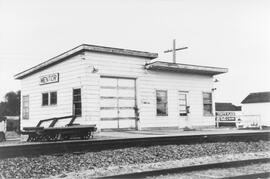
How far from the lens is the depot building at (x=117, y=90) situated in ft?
51.4

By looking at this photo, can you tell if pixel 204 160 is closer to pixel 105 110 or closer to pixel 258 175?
pixel 258 175

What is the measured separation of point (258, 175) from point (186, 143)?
4.75 meters

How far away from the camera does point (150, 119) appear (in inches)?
695

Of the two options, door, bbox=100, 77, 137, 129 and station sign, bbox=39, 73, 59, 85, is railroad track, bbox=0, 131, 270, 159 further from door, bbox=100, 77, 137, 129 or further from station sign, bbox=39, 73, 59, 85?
station sign, bbox=39, 73, 59, 85

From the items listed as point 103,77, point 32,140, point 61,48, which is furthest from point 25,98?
point 32,140

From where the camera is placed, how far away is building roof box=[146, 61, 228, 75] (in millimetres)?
17625

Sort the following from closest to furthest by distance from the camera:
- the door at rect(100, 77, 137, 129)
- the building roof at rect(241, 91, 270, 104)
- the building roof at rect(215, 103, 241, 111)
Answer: the door at rect(100, 77, 137, 129) < the building roof at rect(241, 91, 270, 104) < the building roof at rect(215, 103, 241, 111)

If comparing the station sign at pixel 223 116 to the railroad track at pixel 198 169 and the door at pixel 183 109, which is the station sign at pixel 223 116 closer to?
the door at pixel 183 109

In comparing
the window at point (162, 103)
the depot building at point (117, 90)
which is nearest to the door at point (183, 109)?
the depot building at point (117, 90)

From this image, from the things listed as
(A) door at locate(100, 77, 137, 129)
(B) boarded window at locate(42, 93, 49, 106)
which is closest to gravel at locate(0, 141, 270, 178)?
(A) door at locate(100, 77, 137, 129)

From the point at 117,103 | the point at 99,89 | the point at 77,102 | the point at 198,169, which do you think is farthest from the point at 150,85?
the point at 198,169

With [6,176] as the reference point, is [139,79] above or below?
above

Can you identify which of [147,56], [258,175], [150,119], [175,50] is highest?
[175,50]

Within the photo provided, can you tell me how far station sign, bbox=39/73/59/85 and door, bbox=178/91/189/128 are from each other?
6.29 meters
